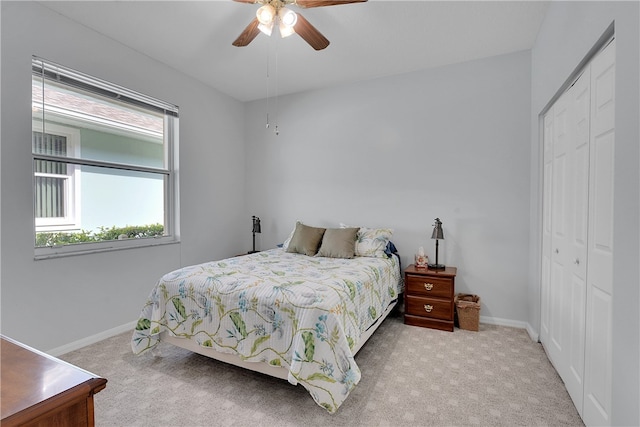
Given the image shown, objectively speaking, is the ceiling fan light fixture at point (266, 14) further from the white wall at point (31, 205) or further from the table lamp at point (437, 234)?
the table lamp at point (437, 234)

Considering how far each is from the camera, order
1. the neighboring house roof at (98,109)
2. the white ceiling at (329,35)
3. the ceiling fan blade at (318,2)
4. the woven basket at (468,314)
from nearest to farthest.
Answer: the ceiling fan blade at (318,2) < the white ceiling at (329,35) < the neighboring house roof at (98,109) < the woven basket at (468,314)

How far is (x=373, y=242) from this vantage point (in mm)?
3324

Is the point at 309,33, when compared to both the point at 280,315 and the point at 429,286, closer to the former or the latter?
the point at 280,315

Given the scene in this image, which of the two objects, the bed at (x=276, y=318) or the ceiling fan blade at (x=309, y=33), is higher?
the ceiling fan blade at (x=309, y=33)

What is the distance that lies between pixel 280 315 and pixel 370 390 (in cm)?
79

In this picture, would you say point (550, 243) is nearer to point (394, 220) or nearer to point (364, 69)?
point (394, 220)

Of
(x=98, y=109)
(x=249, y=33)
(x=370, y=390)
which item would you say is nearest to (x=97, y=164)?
(x=98, y=109)

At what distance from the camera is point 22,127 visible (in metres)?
2.34

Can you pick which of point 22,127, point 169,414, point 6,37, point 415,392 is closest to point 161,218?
point 22,127

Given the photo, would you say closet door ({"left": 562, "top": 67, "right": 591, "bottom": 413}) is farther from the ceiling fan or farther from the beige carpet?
the ceiling fan

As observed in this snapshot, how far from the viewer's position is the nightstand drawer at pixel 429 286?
299cm

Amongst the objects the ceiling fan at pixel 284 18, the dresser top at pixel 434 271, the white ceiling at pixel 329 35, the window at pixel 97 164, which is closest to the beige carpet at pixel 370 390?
the dresser top at pixel 434 271

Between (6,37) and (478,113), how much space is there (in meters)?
4.12

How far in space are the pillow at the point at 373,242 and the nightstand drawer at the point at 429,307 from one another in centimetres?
53
